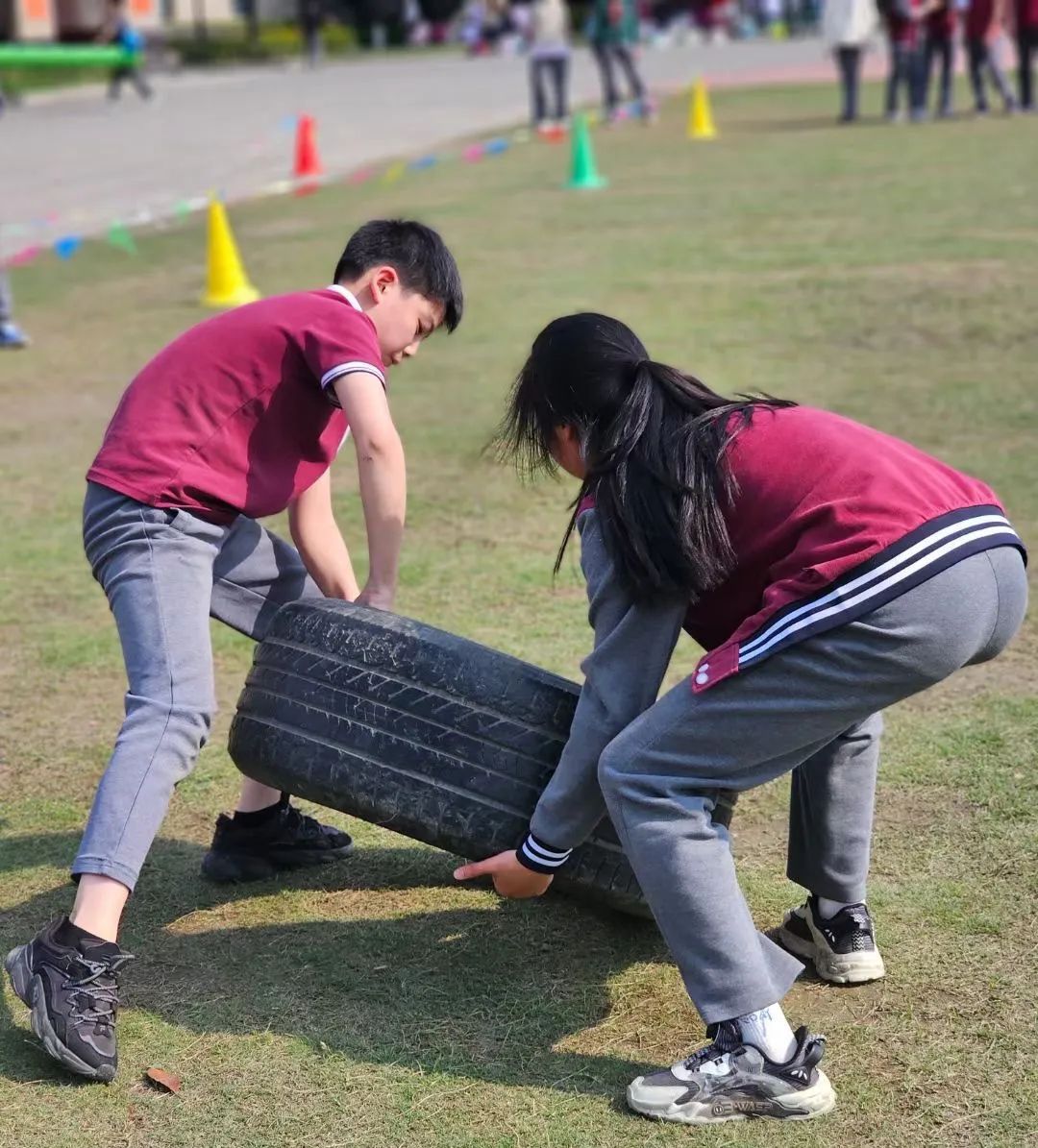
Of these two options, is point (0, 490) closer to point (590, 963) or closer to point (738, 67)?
point (590, 963)

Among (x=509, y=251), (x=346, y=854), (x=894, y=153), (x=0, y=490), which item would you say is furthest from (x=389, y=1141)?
(x=894, y=153)

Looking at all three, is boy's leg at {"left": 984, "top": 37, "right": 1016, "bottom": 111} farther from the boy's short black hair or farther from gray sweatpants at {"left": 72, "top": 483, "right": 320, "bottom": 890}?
gray sweatpants at {"left": 72, "top": 483, "right": 320, "bottom": 890}

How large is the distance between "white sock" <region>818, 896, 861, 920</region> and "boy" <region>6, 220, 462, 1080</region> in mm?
1092

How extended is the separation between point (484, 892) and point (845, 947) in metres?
0.86

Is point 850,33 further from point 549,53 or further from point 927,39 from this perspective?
point 549,53

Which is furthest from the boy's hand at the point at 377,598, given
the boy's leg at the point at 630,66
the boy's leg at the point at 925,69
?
the boy's leg at the point at 630,66

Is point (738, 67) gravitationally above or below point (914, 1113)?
above

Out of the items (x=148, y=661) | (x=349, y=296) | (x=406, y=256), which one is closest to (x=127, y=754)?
(x=148, y=661)

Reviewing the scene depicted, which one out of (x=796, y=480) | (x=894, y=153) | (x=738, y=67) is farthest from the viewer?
(x=738, y=67)

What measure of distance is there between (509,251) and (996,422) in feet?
19.0

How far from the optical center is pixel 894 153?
56.6ft

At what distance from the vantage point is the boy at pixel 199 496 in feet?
10.3

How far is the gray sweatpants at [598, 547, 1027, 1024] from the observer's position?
2.79 m

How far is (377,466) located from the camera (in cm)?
337
